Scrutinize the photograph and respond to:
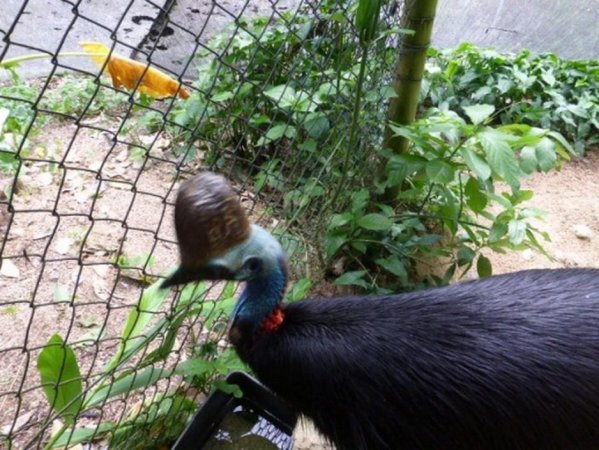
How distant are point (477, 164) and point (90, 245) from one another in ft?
4.75

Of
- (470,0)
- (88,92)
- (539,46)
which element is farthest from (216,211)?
(470,0)

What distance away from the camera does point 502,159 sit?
2.01m

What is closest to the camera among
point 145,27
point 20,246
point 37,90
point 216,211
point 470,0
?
point 216,211

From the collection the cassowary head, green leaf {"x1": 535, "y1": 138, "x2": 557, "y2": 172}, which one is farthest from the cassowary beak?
green leaf {"x1": 535, "y1": 138, "x2": 557, "y2": 172}

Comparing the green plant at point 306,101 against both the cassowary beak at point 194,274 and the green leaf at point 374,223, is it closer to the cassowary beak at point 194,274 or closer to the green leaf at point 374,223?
the green leaf at point 374,223

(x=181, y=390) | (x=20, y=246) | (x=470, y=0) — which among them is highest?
(x=470, y=0)

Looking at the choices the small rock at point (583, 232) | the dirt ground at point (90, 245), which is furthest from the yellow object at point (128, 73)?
the small rock at point (583, 232)

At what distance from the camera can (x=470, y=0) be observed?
5262 mm

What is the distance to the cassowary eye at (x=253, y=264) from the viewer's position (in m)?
1.40

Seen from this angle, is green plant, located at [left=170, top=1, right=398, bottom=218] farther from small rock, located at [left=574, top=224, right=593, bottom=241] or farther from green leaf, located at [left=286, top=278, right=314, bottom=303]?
small rock, located at [left=574, top=224, right=593, bottom=241]

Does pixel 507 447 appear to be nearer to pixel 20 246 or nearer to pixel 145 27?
pixel 20 246

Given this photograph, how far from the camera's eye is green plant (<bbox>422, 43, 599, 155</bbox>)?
3.84 metres

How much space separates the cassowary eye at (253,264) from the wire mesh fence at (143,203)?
26cm

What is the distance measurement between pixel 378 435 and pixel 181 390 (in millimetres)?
632
